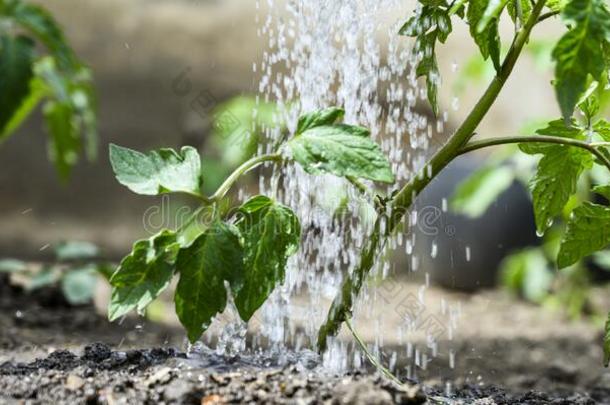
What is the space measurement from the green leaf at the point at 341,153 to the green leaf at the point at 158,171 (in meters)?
0.12

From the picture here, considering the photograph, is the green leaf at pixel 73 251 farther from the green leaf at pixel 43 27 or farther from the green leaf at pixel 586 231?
the green leaf at pixel 586 231

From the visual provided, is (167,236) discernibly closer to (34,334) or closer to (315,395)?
(315,395)

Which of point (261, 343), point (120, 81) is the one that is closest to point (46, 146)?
point (120, 81)

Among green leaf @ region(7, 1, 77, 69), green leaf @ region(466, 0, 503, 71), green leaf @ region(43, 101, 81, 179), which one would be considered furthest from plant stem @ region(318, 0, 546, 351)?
green leaf @ region(43, 101, 81, 179)

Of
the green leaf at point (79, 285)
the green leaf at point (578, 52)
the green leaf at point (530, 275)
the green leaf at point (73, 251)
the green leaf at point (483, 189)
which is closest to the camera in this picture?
the green leaf at point (578, 52)

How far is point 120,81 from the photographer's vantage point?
363cm

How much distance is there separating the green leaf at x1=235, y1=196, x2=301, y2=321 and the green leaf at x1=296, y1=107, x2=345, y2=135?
98 mm

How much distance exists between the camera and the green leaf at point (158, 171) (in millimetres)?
1000

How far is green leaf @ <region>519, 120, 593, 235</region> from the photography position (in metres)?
1.14

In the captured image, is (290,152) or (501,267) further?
(501,267)

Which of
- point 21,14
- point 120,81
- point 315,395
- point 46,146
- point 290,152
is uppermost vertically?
point 120,81

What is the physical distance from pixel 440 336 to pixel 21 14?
62.9 inches

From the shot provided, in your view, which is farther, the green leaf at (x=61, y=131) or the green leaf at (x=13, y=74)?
the green leaf at (x=61, y=131)

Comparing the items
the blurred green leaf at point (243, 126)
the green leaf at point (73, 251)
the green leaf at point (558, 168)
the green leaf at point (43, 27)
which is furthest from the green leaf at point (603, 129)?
the green leaf at point (73, 251)
